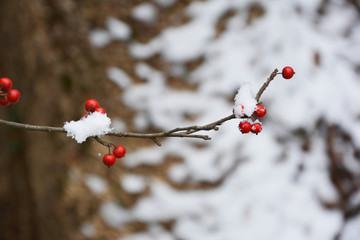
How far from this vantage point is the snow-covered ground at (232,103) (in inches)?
75.7

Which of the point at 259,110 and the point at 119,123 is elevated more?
the point at 119,123

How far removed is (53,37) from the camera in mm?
2057

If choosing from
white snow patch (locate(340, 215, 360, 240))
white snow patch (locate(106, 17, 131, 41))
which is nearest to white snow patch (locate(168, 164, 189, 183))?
white snow patch (locate(106, 17, 131, 41))

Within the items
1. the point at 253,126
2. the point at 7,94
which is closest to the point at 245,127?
the point at 253,126

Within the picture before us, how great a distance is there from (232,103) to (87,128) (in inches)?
53.0

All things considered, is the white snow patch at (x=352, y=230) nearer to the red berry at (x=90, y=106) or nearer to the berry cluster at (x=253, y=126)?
the berry cluster at (x=253, y=126)

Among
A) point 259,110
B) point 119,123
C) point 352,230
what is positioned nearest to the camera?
point 259,110

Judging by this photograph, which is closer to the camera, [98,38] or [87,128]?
[87,128]

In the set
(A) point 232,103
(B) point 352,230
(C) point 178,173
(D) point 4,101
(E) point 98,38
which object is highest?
(E) point 98,38

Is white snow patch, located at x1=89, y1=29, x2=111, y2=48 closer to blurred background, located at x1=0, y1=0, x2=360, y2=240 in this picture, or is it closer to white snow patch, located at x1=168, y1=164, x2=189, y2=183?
blurred background, located at x1=0, y1=0, x2=360, y2=240

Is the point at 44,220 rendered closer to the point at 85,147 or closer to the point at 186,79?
the point at 85,147

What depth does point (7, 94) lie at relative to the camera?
2.83 feet

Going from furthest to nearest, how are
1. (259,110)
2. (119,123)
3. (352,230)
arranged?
(119,123) → (352,230) → (259,110)

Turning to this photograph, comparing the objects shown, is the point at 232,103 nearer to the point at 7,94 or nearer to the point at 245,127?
the point at 245,127
